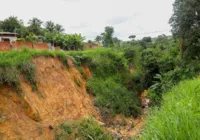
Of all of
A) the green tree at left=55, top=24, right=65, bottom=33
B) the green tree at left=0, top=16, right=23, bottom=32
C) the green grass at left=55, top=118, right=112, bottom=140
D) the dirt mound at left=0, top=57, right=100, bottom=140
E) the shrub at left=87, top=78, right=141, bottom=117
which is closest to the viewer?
the dirt mound at left=0, top=57, right=100, bottom=140

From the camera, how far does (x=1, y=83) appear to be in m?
7.51

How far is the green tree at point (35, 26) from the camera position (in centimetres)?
3385

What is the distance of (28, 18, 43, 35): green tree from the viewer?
3385 centimetres

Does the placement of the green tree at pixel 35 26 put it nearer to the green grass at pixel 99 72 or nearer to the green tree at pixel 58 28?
the green tree at pixel 58 28

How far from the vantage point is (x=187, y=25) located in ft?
38.8

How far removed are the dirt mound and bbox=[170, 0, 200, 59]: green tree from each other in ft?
20.9

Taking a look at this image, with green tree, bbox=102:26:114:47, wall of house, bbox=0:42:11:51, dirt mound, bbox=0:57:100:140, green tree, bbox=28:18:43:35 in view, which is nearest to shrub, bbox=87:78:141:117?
dirt mound, bbox=0:57:100:140

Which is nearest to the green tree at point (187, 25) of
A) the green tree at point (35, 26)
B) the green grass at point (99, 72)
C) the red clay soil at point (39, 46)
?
the green grass at point (99, 72)

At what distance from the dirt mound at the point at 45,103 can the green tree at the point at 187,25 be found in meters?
6.37

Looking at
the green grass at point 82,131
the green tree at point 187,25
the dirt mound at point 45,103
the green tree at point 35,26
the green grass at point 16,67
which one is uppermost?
the green tree at point 35,26

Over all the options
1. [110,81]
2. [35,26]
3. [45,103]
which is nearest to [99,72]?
[110,81]

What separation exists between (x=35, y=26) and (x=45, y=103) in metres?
28.6

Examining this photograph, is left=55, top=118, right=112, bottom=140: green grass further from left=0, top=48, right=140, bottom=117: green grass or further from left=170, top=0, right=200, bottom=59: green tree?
left=170, top=0, right=200, bottom=59: green tree

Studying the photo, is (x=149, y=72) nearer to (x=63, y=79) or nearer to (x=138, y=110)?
(x=138, y=110)
